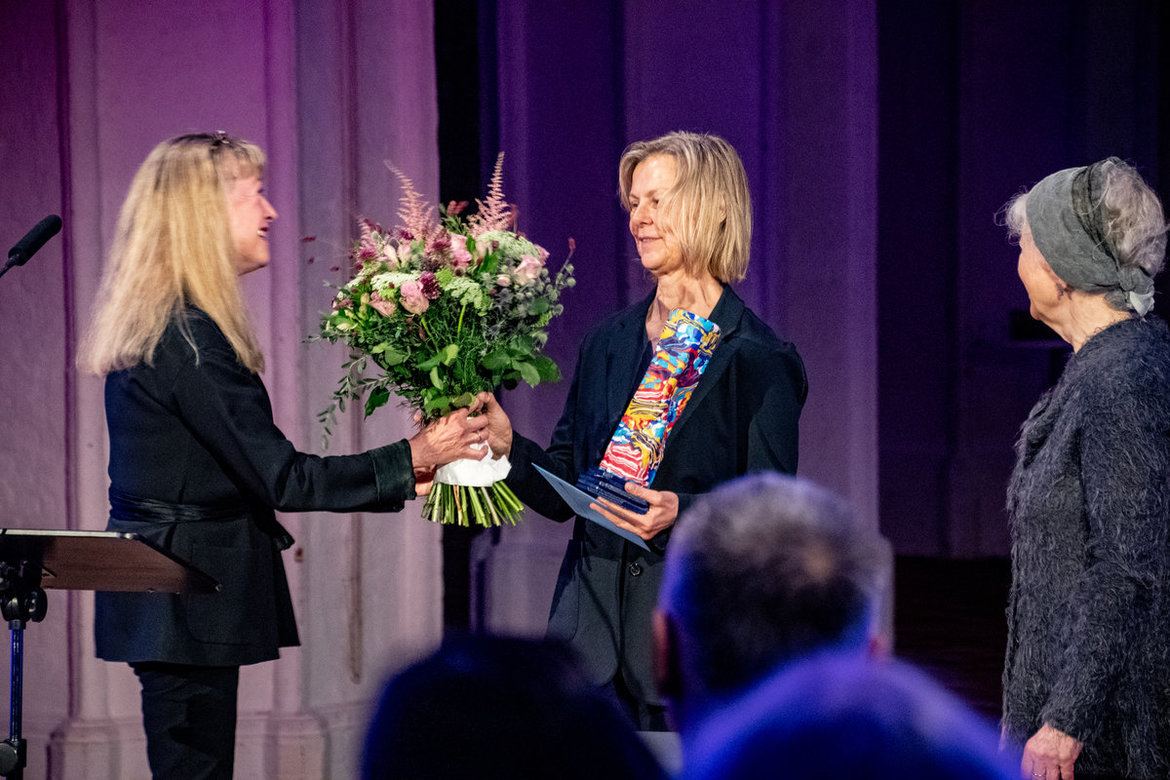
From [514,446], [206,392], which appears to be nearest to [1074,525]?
[514,446]

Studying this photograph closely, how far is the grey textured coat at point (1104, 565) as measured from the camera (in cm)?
180

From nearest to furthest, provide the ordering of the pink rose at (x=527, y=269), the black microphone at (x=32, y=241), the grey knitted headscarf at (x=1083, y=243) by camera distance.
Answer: the grey knitted headscarf at (x=1083, y=243) < the black microphone at (x=32, y=241) < the pink rose at (x=527, y=269)

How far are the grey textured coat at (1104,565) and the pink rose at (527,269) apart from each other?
3.49ft

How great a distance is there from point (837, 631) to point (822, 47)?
4.16m

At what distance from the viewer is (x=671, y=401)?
7.94 feet

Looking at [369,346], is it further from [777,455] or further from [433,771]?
[433,771]

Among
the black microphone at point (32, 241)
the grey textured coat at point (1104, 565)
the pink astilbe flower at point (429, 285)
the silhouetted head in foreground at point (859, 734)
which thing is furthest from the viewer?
the pink astilbe flower at point (429, 285)

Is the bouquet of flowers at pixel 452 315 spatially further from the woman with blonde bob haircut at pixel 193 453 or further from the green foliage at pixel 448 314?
the woman with blonde bob haircut at pixel 193 453

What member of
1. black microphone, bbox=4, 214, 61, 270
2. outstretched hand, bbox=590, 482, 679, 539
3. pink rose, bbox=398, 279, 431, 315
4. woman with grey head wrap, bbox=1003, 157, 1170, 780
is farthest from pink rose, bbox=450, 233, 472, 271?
woman with grey head wrap, bbox=1003, 157, 1170, 780

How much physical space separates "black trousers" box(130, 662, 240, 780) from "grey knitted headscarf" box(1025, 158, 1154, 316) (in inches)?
64.4

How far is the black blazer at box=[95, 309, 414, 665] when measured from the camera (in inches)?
92.3

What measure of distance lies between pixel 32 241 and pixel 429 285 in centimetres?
71

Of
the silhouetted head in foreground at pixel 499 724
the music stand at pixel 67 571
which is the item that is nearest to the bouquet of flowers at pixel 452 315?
the music stand at pixel 67 571

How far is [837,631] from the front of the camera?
108 centimetres
